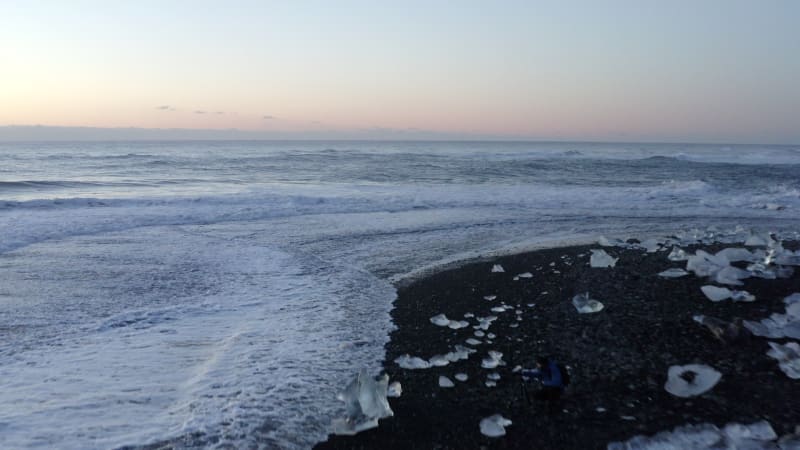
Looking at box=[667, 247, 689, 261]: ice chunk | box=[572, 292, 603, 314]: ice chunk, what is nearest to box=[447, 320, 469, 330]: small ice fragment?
box=[572, 292, 603, 314]: ice chunk

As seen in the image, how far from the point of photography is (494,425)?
371cm

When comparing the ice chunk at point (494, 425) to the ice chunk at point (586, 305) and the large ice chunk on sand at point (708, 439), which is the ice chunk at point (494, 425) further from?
the ice chunk at point (586, 305)

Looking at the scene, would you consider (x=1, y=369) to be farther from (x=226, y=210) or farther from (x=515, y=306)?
(x=226, y=210)

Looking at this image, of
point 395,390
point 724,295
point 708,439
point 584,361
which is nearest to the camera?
point 708,439

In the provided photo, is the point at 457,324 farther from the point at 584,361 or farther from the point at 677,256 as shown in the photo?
the point at 677,256

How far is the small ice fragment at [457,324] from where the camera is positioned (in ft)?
18.9

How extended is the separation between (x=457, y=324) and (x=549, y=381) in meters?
2.04

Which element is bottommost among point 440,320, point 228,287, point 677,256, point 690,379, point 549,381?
point 228,287

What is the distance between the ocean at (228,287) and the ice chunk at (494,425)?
1199 millimetres

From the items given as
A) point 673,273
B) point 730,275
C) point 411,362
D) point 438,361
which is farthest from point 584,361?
point 730,275

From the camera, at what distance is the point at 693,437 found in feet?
11.6

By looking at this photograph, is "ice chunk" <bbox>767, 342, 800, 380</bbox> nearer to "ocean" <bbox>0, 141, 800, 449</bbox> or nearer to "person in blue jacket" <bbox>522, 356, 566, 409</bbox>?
"person in blue jacket" <bbox>522, 356, 566, 409</bbox>

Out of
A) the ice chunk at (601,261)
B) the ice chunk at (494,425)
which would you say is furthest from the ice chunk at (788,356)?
the ice chunk at (601,261)

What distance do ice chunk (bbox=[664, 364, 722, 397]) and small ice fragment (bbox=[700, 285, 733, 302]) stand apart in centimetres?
217
